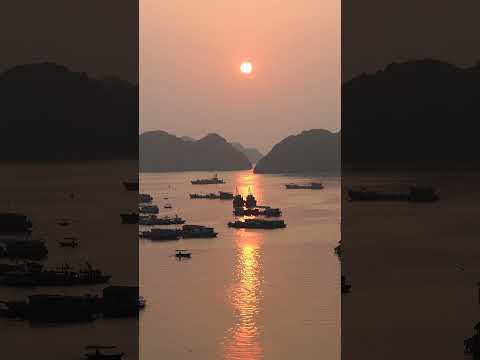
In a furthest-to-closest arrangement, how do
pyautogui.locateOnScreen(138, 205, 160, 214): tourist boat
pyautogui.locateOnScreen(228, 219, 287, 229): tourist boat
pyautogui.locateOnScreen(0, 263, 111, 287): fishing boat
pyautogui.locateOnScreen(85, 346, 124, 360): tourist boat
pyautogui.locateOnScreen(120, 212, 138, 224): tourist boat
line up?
pyautogui.locateOnScreen(138, 205, 160, 214): tourist boat, pyautogui.locateOnScreen(228, 219, 287, 229): tourist boat, pyautogui.locateOnScreen(120, 212, 138, 224): tourist boat, pyautogui.locateOnScreen(0, 263, 111, 287): fishing boat, pyautogui.locateOnScreen(85, 346, 124, 360): tourist boat

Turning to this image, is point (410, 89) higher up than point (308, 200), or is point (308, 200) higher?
point (410, 89)

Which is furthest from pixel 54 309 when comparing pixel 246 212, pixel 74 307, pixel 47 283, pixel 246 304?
pixel 246 212

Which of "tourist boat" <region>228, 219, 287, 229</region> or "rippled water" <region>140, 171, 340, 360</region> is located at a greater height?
"tourist boat" <region>228, 219, 287, 229</region>

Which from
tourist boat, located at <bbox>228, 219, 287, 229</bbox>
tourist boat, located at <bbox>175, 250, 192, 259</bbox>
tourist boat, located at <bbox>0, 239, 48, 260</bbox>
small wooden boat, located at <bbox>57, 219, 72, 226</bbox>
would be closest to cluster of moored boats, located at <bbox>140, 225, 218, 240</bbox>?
small wooden boat, located at <bbox>57, 219, 72, 226</bbox>

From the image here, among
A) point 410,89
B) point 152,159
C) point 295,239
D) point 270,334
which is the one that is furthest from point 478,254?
point 152,159

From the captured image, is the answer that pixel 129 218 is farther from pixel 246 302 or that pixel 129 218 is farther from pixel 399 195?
pixel 246 302

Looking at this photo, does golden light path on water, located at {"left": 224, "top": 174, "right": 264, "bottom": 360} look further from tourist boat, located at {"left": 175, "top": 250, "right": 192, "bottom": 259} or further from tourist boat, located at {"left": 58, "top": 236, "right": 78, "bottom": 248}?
tourist boat, located at {"left": 58, "top": 236, "right": 78, "bottom": 248}

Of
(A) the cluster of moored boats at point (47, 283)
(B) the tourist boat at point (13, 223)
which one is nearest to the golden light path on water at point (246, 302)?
(A) the cluster of moored boats at point (47, 283)

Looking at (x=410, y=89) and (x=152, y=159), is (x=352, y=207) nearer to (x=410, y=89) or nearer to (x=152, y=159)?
(x=410, y=89)
